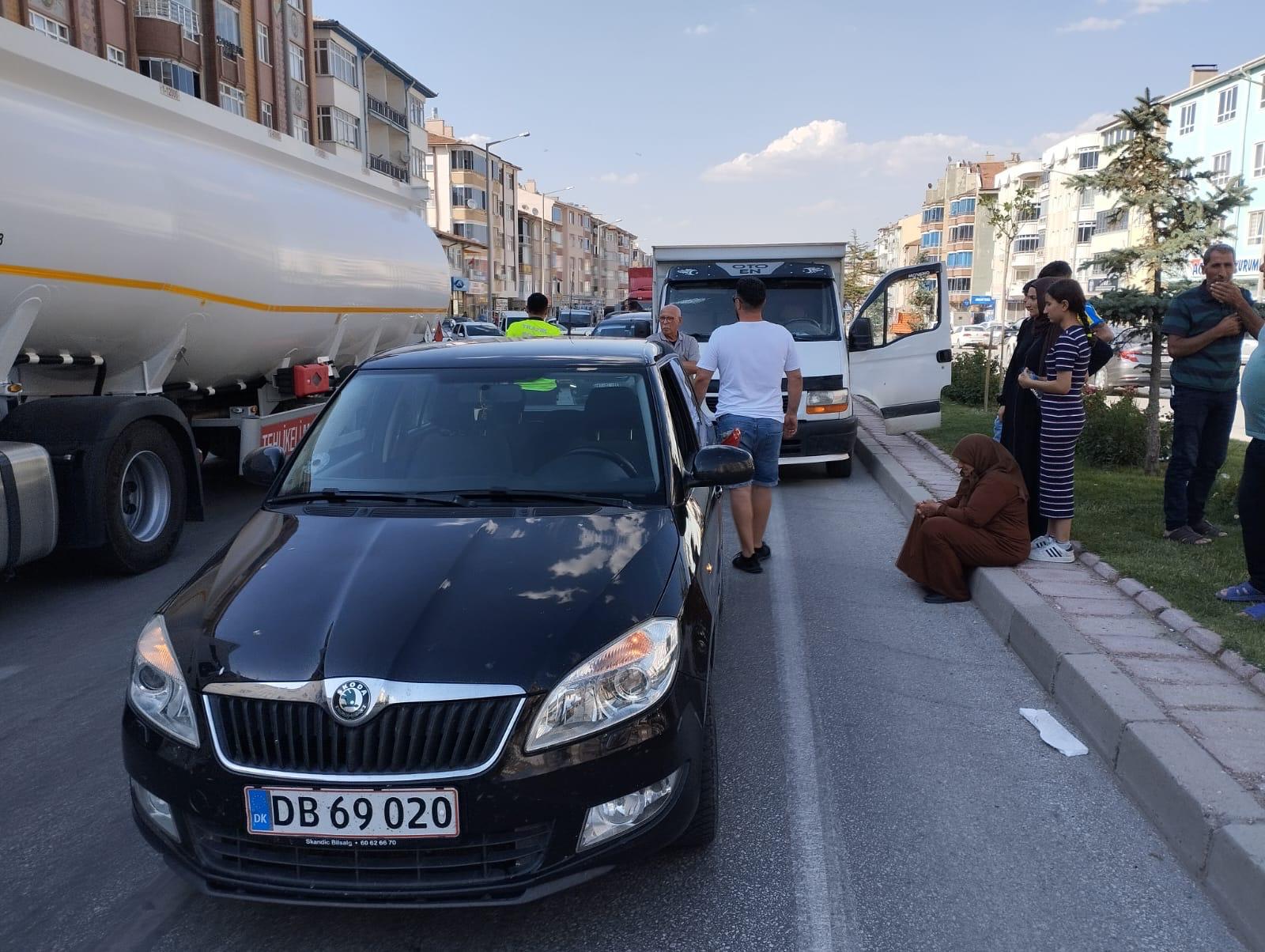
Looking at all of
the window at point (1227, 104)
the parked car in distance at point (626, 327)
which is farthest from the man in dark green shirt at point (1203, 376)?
the window at point (1227, 104)

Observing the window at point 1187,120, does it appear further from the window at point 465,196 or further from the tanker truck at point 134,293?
the tanker truck at point 134,293

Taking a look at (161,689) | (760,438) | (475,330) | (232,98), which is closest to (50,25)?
(232,98)

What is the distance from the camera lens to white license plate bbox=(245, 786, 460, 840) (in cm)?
268

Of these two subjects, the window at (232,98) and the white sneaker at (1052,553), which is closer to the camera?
the white sneaker at (1052,553)

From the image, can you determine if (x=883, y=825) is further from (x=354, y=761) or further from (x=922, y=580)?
(x=922, y=580)

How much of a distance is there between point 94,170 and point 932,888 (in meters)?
6.36

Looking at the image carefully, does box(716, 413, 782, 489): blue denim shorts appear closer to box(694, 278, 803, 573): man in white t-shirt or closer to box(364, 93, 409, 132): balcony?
box(694, 278, 803, 573): man in white t-shirt

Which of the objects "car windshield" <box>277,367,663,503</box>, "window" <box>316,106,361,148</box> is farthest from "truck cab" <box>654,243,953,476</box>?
"window" <box>316,106,361,148</box>

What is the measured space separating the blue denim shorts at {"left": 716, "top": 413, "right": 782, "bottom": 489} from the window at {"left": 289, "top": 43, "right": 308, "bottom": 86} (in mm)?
45967

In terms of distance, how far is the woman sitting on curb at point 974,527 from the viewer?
625 cm

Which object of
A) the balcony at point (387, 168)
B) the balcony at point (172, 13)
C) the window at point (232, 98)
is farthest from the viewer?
the balcony at point (387, 168)

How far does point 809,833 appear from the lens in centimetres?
358

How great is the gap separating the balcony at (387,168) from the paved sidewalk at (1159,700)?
51.8m

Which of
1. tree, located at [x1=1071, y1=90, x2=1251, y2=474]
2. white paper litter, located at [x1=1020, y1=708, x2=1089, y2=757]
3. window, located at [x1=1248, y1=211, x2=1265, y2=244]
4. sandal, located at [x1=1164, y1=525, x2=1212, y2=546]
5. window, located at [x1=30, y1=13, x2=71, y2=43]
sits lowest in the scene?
white paper litter, located at [x1=1020, y1=708, x2=1089, y2=757]
